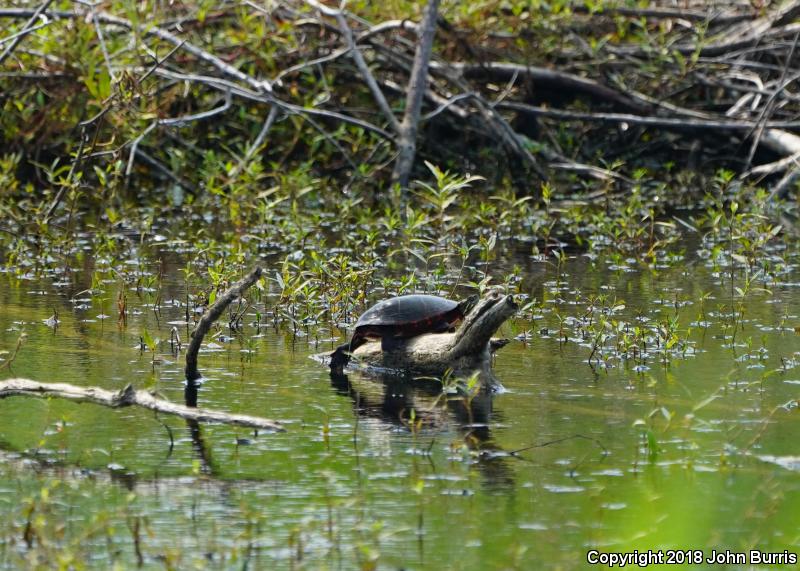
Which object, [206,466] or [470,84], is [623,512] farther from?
[470,84]

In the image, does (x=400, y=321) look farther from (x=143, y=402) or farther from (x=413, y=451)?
(x=143, y=402)

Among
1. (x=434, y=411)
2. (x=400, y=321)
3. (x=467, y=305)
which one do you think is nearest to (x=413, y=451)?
(x=434, y=411)

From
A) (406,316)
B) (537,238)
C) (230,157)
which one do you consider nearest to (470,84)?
(230,157)

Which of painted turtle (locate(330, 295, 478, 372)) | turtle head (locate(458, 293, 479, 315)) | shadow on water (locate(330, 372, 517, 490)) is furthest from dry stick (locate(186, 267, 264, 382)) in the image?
turtle head (locate(458, 293, 479, 315))

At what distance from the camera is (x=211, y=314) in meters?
6.29

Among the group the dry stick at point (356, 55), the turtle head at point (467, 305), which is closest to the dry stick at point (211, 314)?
the turtle head at point (467, 305)

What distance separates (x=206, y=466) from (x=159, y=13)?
822 cm

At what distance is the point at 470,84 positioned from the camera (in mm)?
14266

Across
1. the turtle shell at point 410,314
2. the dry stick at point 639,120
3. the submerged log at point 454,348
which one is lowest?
the submerged log at point 454,348

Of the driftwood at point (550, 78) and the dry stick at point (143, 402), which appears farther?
the driftwood at point (550, 78)

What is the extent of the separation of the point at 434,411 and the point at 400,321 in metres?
0.97

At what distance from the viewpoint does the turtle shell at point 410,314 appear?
7051 millimetres

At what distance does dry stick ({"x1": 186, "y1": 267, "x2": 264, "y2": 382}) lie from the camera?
6.06m

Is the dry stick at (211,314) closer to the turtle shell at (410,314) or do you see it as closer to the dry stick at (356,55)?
the turtle shell at (410,314)
